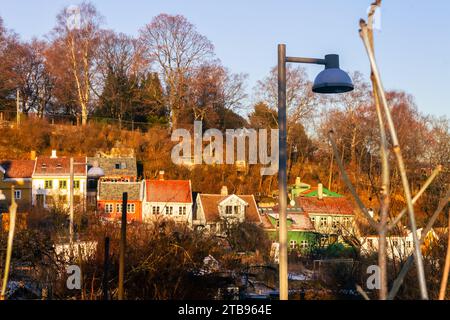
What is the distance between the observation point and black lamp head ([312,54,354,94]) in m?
6.08

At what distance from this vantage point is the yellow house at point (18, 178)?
1385 inches

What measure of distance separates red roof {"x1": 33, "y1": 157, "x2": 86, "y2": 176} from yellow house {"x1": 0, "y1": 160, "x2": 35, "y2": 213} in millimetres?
569

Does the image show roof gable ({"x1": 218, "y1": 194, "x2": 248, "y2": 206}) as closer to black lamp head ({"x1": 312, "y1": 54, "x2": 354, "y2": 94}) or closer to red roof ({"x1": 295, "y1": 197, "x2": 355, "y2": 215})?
red roof ({"x1": 295, "y1": 197, "x2": 355, "y2": 215})

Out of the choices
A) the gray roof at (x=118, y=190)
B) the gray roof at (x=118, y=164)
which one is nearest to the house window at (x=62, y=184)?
the gray roof at (x=118, y=164)

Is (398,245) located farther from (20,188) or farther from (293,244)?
(20,188)

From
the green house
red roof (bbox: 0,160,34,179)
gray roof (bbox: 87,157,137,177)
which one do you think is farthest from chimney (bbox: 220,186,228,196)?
red roof (bbox: 0,160,34,179)

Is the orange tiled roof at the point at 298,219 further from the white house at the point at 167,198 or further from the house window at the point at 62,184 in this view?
the house window at the point at 62,184

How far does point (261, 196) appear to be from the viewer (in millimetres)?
36781

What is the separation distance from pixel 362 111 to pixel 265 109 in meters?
6.09

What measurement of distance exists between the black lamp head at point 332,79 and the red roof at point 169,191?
27.4 metres
